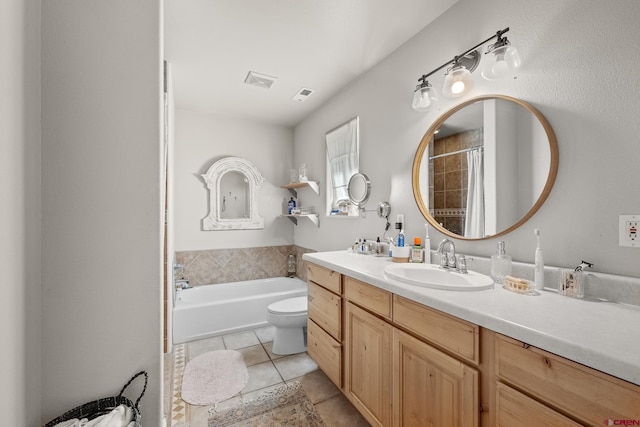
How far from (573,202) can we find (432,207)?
27.7 inches

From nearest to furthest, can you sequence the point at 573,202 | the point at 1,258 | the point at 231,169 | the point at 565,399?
the point at 1,258
the point at 565,399
the point at 573,202
the point at 231,169

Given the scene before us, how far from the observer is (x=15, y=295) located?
627 mm

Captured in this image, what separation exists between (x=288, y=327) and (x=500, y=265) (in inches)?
70.1

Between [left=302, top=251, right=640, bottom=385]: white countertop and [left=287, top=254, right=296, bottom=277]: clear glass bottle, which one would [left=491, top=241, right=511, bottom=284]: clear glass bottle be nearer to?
[left=302, top=251, right=640, bottom=385]: white countertop

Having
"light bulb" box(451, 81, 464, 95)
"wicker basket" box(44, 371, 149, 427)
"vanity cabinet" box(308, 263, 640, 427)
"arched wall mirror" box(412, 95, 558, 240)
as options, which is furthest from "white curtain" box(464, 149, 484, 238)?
"wicker basket" box(44, 371, 149, 427)

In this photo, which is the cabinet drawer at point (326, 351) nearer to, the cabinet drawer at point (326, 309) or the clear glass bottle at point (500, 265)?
the cabinet drawer at point (326, 309)

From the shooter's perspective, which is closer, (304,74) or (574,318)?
(574,318)

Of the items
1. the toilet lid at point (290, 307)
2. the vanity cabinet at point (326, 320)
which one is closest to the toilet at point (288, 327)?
the toilet lid at point (290, 307)

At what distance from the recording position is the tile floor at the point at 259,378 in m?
1.58

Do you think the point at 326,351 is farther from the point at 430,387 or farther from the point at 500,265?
the point at 500,265

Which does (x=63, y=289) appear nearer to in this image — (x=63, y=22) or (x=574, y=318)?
(x=63, y=22)

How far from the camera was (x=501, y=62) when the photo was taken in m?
1.22

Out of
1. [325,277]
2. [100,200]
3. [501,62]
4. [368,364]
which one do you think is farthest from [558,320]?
[100,200]

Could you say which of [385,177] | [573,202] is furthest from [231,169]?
[573,202]
